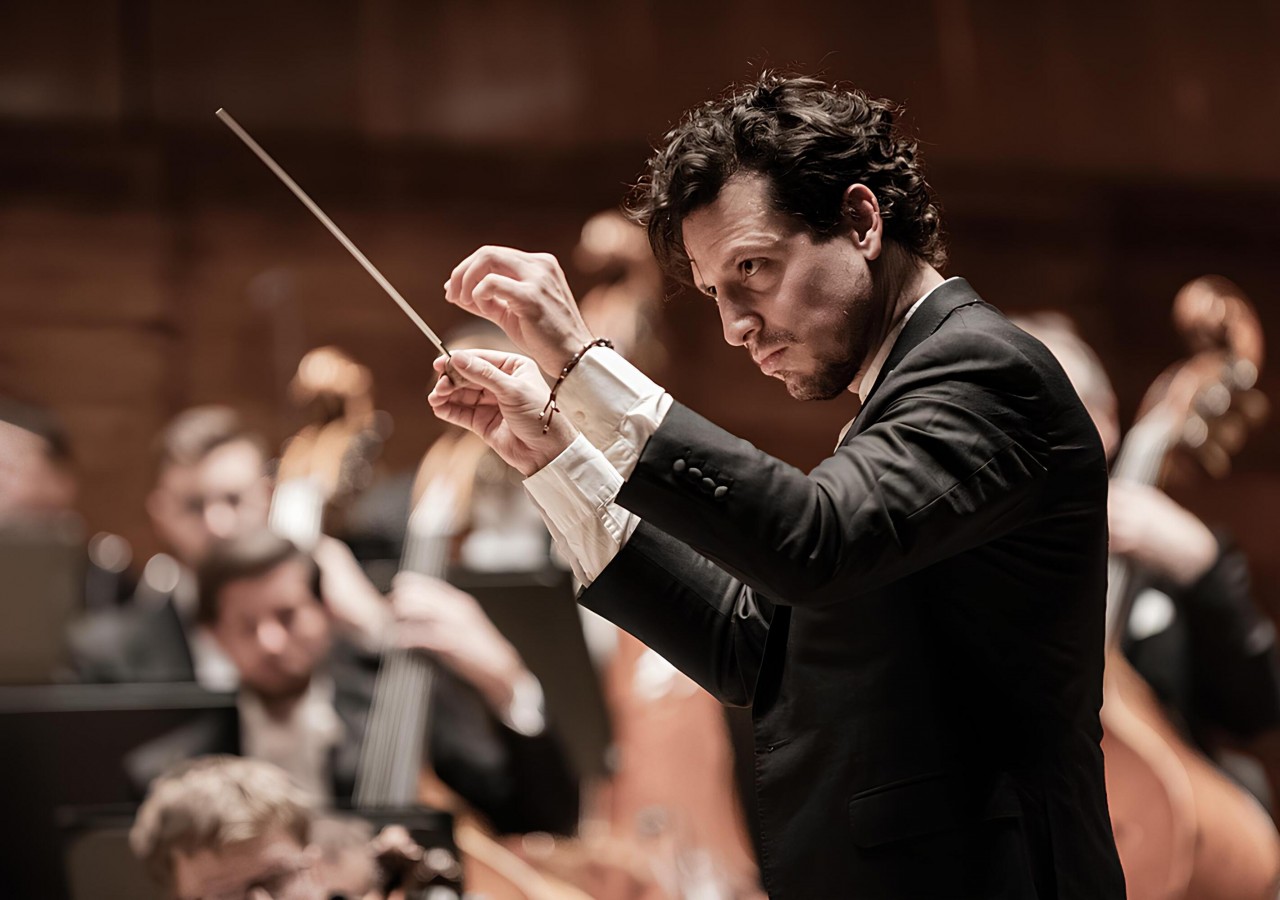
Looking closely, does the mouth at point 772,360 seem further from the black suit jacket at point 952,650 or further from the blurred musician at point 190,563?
the blurred musician at point 190,563

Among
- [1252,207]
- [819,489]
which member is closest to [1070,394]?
[819,489]

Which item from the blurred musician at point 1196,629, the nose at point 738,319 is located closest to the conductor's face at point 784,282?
the nose at point 738,319

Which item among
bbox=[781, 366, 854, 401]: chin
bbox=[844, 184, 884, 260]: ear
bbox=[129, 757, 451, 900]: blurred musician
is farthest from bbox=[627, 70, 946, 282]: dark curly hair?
bbox=[129, 757, 451, 900]: blurred musician

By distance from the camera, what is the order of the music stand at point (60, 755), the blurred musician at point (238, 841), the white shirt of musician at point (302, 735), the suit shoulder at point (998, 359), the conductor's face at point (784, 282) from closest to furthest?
the suit shoulder at point (998, 359)
the conductor's face at point (784, 282)
the blurred musician at point (238, 841)
the music stand at point (60, 755)
the white shirt of musician at point (302, 735)

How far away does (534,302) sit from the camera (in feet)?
3.34

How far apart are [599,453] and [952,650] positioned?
0.98ft

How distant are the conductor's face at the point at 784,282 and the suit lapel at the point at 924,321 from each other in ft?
0.16

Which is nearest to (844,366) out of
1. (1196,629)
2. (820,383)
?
(820,383)

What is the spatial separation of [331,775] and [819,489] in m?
2.19

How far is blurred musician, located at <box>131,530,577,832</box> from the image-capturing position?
9.72 feet

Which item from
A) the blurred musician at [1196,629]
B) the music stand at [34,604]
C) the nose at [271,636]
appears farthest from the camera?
the blurred musician at [1196,629]

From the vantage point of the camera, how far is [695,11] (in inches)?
149

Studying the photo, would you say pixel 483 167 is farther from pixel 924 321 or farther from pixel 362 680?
pixel 924 321

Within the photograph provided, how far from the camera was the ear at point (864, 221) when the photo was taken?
1.20 metres
